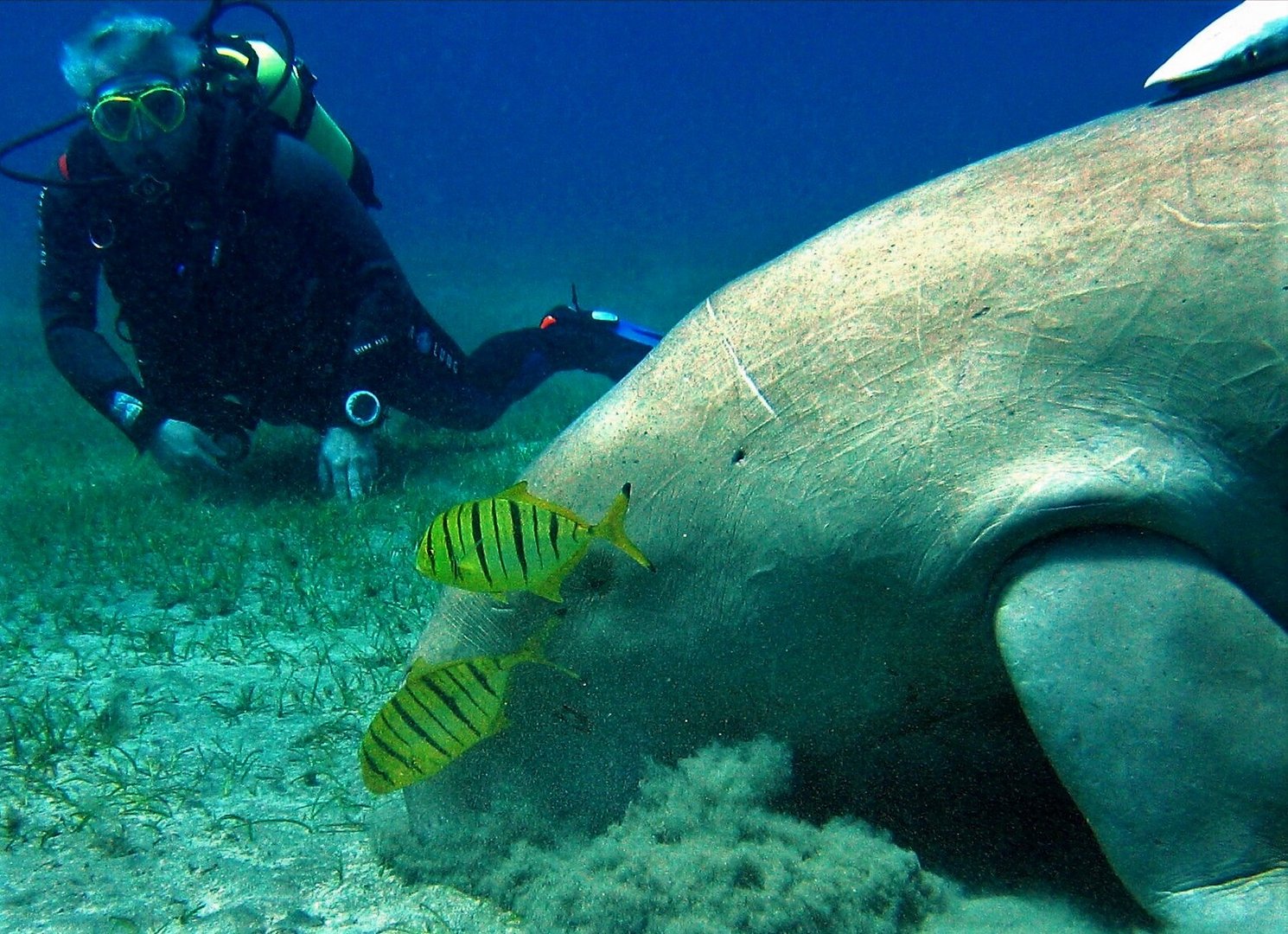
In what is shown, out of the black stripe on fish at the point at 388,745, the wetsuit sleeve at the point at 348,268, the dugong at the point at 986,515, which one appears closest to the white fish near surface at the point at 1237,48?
the dugong at the point at 986,515

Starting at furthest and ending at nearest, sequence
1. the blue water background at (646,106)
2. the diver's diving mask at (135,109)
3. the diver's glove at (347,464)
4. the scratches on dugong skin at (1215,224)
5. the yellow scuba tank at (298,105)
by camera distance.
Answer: the blue water background at (646,106) → the yellow scuba tank at (298,105) → the diver's glove at (347,464) → the diver's diving mask at (135,109) → the scratches on dugong skin at (1215,224)

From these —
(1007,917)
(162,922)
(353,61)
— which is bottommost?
(162,922)

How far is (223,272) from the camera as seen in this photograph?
21.2ft

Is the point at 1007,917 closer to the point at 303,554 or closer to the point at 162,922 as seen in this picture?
the point at 162,922

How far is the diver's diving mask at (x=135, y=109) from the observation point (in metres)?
5.65

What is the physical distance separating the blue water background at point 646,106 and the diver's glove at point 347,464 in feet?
55.2

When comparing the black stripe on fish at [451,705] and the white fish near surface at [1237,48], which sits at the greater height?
the white fish near surface at [1237,48]

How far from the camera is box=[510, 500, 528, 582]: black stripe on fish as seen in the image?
6.73 ft

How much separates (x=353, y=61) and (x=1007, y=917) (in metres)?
165

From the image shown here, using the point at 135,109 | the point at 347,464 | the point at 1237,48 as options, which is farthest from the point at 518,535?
the point at 135,109

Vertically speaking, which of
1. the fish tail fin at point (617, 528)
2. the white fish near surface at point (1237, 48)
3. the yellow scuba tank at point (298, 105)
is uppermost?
the yellow scuba tank at point (298, 105)

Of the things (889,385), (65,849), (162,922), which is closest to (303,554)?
(65,849)

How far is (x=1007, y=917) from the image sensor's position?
196 centimetres

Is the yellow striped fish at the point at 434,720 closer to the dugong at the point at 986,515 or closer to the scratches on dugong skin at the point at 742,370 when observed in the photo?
the dugong at the point at 986,515
